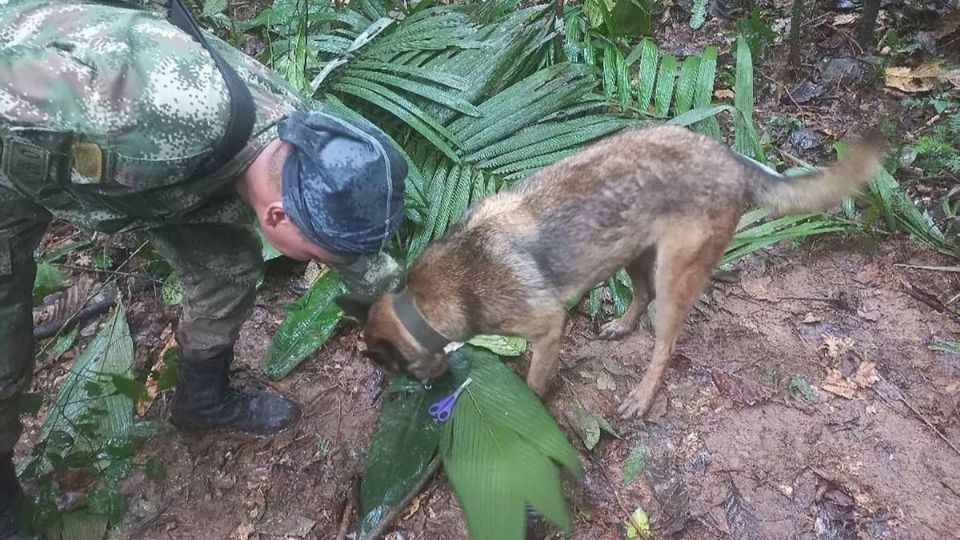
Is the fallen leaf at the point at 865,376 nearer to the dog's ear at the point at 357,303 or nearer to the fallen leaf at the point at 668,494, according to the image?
the fallen leaf at the point at 668,494

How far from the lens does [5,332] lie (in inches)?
103

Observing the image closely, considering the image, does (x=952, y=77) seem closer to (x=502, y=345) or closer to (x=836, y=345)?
(x=836, y=345)

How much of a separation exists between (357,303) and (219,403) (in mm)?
1022

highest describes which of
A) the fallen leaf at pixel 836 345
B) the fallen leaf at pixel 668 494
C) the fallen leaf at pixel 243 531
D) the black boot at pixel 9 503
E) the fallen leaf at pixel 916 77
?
the fallen leaf at pixel 916 77

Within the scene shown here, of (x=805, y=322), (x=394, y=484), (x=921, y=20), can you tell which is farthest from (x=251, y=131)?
(x=921, y=20)

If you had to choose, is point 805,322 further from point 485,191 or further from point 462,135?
point 462,135

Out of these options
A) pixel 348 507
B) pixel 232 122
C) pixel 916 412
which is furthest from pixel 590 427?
pixel 232 122

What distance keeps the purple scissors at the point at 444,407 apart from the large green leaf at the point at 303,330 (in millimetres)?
905

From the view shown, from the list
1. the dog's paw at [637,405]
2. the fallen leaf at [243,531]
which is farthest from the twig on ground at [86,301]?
the dog's paw at [637,405]

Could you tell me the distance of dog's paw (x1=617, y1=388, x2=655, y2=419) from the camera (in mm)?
3566

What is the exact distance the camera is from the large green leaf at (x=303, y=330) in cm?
381

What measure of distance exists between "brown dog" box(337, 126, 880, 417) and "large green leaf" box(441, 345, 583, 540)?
0.25 metres

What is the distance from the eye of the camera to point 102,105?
2010 mm

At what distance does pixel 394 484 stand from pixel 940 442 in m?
2.58
